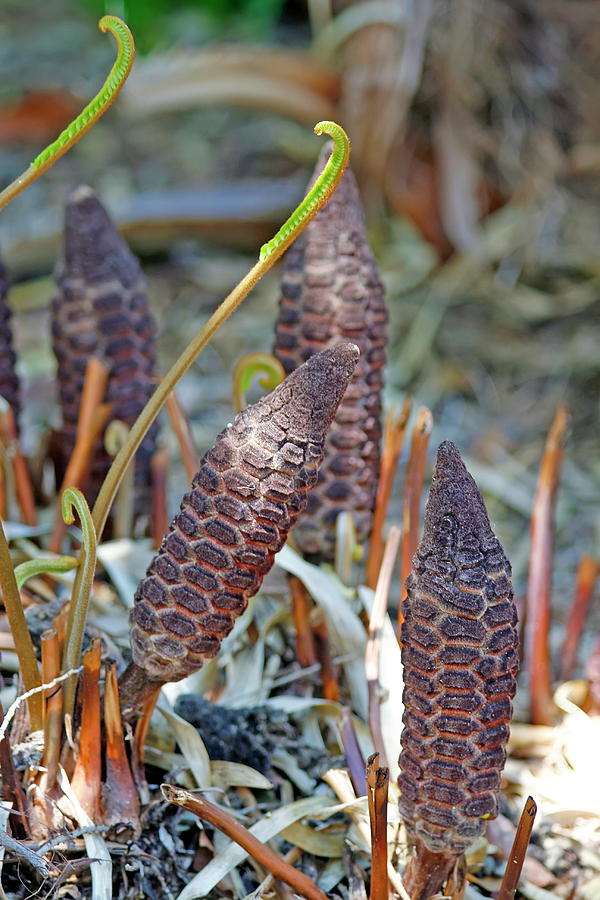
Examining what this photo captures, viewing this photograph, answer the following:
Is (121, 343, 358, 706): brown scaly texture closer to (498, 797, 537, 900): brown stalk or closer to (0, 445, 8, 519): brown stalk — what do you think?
(498, 797, 537, 900): brown stalk

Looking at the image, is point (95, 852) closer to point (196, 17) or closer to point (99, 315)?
point (99, 315)

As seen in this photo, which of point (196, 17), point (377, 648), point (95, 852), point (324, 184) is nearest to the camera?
point (324, 184)

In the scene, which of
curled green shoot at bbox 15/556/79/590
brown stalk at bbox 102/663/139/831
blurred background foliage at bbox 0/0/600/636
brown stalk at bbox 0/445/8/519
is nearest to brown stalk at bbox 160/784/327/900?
brown stalk at bbox 102/663/139/831

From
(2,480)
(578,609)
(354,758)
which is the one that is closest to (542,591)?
(578,609)

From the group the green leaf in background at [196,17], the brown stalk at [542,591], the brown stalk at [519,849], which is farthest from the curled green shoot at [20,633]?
the green leaf in background at [196,17]

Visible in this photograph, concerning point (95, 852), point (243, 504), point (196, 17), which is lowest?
point (95, 852)

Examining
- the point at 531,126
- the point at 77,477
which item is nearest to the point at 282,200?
the point at 531,126
